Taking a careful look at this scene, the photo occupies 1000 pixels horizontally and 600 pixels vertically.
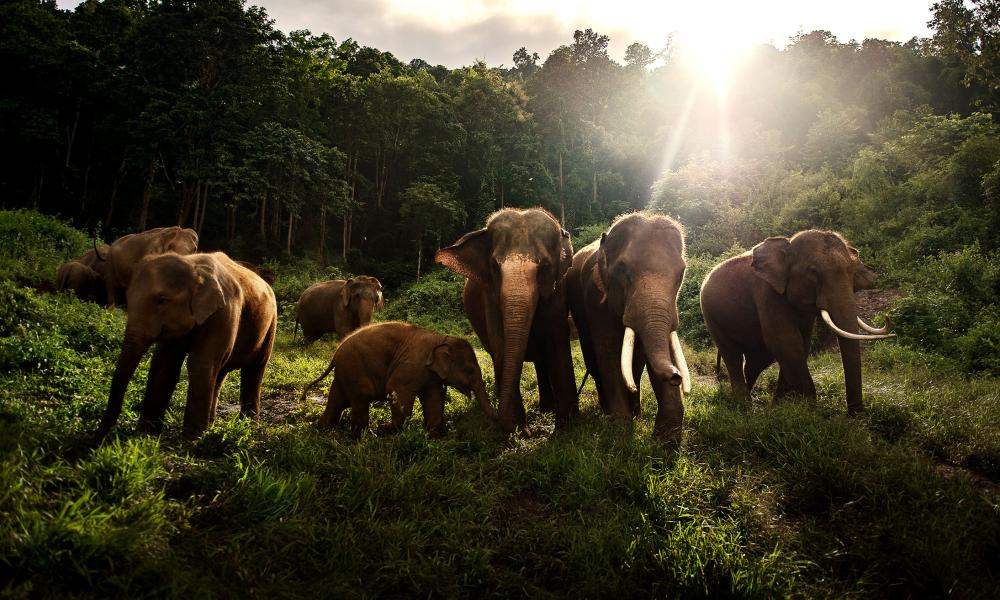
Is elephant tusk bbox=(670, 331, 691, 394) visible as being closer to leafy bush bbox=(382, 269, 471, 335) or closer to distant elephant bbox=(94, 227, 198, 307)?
distant elephant bbox=(94, 227, 198, 307)

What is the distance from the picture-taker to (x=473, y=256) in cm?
661

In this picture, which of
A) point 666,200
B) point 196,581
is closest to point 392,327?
point 196,581

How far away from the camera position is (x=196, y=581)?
2.51 metres

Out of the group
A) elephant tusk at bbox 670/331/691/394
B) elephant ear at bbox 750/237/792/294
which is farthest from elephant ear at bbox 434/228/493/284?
elephant ear at bbox 750/237/792/294

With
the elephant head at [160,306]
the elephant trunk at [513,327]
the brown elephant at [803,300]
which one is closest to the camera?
the elephant head at [160,306]

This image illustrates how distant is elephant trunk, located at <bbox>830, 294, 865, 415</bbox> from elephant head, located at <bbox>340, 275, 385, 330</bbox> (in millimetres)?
9842

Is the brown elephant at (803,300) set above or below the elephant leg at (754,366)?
above

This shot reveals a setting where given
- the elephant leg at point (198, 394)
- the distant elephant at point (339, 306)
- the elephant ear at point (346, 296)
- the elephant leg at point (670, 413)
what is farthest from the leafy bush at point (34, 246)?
the elephant leg at point (670, 413)

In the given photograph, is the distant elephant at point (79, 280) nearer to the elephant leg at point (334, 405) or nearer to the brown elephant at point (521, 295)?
the elephant leg at point (334, 405)

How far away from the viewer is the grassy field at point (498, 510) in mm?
2707

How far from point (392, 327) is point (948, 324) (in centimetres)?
1182

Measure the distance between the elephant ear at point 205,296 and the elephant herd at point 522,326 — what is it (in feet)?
0.03

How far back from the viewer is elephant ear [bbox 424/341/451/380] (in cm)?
603

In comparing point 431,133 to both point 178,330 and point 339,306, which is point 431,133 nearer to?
point 339,306
